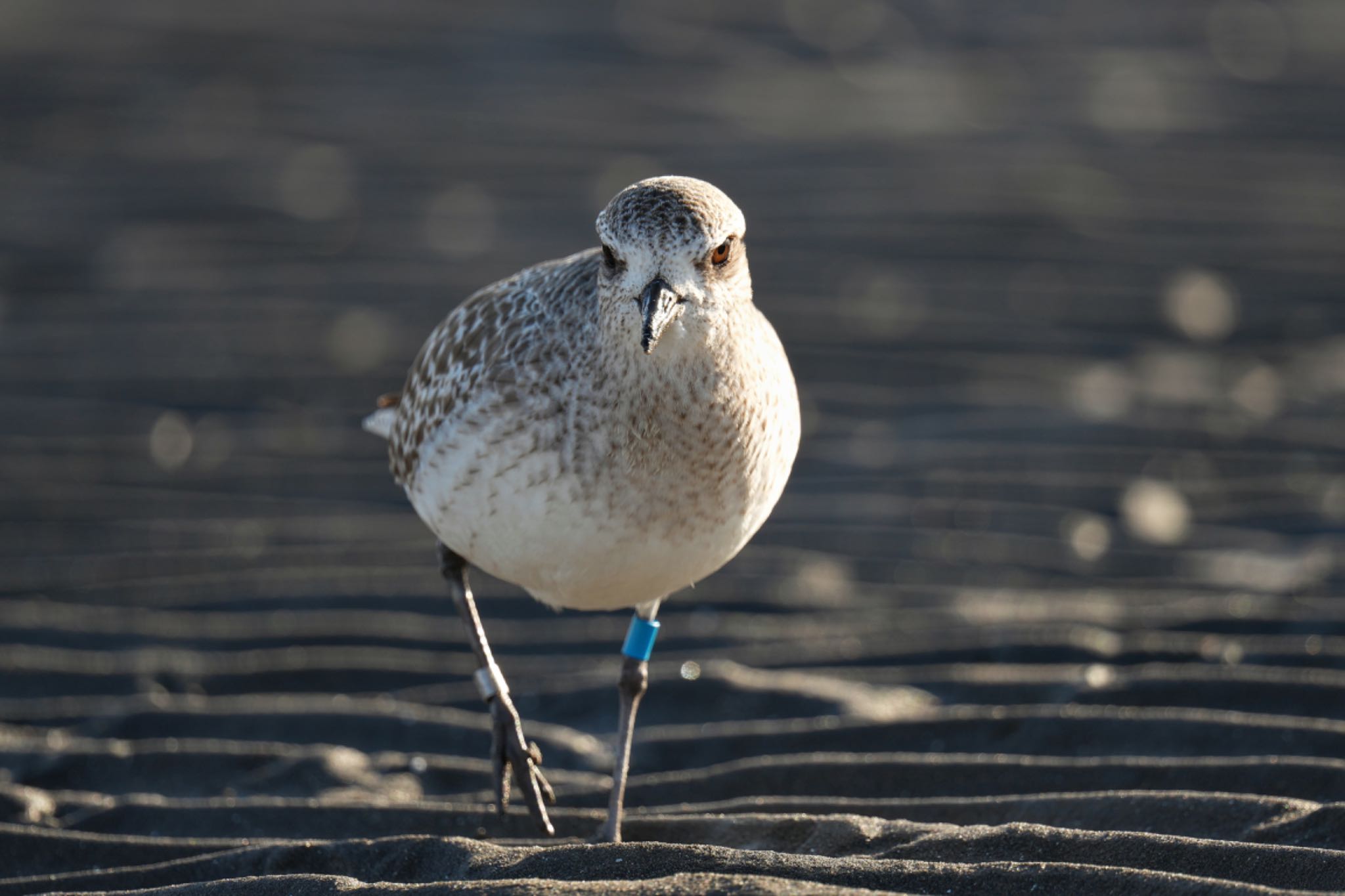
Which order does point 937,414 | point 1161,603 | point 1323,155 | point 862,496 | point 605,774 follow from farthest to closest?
point 1323,155 → point 937,414 → point 862,496 → point 1161,603 → point 605,774

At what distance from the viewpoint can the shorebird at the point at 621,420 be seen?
12.6 feet

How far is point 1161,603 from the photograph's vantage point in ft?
21.7

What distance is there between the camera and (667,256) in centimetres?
376

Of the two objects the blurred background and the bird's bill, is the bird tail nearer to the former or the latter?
the blurred background

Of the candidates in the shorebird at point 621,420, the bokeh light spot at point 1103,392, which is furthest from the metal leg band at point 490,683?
the bokeh light spot at point 1103,392

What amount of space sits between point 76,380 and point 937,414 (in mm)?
5109

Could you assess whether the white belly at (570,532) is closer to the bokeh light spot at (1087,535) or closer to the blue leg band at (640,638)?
the blue leg band at (640,638)

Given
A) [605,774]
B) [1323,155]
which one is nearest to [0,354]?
[605,774]

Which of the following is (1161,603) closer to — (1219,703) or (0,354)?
(1219,703)

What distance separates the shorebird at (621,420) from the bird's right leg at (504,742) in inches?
0.7

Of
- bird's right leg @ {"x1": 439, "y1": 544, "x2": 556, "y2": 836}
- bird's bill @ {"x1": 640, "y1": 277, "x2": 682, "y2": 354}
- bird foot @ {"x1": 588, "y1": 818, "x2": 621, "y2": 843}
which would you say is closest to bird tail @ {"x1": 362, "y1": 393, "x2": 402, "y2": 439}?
bird's right leg @ {"x1": 439, "y1": 544, "x2": 556, "y2": 836}

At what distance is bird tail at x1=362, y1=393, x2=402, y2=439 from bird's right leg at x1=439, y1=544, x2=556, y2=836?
557mm

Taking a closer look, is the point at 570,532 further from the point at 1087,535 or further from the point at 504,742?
the point at 1087,535

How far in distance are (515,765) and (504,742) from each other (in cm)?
7
